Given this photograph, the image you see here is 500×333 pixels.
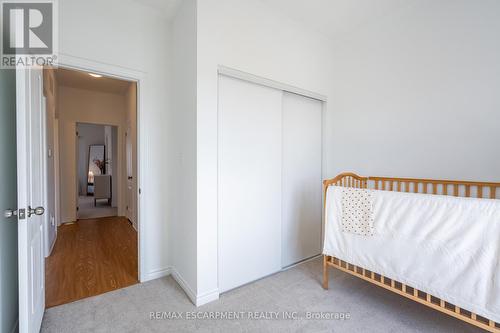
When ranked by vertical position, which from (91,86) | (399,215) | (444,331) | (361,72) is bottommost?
(444,331)

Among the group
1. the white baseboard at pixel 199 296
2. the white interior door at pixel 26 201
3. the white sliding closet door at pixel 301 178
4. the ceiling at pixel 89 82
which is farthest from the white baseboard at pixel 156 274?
the ceiling at pixel 89 82

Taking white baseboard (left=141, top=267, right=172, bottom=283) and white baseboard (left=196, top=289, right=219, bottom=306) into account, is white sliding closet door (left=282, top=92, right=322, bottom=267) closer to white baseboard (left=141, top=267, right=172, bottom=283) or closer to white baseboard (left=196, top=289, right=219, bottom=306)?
white baseboard (left=196, top=289, right=219, bottom=306)

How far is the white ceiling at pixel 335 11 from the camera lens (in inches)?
88.0

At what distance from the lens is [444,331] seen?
1602 mm

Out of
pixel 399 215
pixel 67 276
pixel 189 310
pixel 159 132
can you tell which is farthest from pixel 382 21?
pixel 67 276

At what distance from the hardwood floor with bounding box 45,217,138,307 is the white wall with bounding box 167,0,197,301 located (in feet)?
2.02

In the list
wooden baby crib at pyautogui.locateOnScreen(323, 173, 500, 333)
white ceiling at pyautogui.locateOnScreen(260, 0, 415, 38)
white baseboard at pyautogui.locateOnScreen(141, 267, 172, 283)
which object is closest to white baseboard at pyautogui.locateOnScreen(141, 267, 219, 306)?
white baseboard at pyautogui.locateOnScreen(141, 267, 172, 283)

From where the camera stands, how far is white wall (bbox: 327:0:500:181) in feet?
6.07

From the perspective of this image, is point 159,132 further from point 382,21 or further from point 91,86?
point 91,86

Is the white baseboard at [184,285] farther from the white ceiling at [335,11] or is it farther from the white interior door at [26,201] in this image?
the white ceiling at [335,11]

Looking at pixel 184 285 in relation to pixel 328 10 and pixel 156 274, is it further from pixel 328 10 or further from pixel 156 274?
pixel 328 10

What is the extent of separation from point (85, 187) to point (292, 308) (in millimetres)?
8517

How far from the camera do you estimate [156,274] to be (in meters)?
2.32

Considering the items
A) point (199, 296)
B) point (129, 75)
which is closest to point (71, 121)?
point (129, 75)
